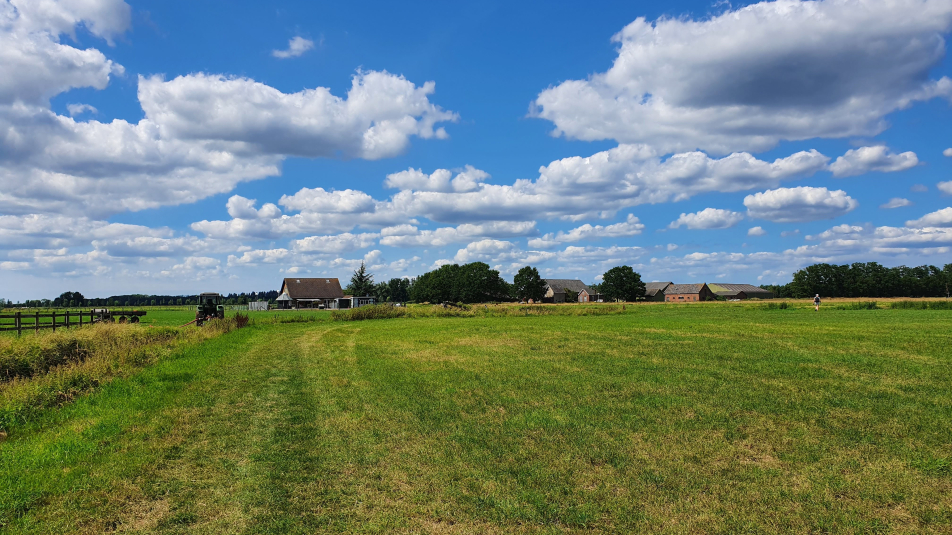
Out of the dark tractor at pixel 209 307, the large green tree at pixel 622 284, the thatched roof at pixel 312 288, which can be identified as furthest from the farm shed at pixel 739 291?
the dark tractor at pixel 209 307

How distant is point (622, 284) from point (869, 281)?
68760mm

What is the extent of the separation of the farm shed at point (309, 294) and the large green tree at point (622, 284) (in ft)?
207

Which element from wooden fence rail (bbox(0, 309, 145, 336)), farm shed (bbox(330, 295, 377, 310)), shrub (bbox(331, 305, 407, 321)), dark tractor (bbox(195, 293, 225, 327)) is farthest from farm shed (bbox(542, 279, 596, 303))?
wooden fence rail (bbox(0, 309, 145, 336))

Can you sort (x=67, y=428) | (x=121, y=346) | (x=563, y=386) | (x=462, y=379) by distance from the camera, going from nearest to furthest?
(x=67, y=428) < (x=563, y=386) < (x=462, y=379) < (x=121, y=346)

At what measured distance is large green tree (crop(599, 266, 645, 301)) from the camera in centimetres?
12594

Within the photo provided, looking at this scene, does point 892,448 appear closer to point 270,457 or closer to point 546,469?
point 546,469

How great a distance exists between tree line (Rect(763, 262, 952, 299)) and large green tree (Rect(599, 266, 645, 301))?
52058mm

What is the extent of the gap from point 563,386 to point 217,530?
8685mm

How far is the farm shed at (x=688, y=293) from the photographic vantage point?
134500 mm

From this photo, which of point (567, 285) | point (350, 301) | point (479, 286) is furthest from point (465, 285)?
point (350, 301)

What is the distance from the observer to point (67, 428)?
979 cm

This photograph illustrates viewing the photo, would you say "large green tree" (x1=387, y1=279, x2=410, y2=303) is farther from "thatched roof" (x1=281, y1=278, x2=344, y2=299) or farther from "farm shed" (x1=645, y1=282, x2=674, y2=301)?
"farm shed" (x1=645, y1=282, x2=674, y2=301)

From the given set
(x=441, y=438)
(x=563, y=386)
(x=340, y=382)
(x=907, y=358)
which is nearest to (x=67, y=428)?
(x=340, y=382)

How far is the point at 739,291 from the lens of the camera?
6043 inches
